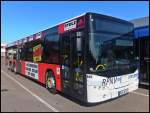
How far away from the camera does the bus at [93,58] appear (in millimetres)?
7992

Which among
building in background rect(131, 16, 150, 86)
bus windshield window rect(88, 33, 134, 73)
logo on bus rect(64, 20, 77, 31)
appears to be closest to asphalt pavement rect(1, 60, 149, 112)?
bus windshield window rect(88, 33, 134, 73)

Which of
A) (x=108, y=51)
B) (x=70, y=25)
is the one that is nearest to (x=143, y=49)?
(x=108, y=51)

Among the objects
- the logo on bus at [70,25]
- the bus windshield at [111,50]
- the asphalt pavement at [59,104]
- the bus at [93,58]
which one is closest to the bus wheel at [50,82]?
the bus at [93,58]

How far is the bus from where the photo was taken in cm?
799

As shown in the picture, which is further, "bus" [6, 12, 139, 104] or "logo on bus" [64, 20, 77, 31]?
"logo on bus" [64, 20, 77, 31]

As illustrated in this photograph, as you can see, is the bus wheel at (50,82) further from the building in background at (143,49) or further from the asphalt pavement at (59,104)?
the building in background at (143,49)

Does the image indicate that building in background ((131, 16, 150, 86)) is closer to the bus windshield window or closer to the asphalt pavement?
the asphalt pavement

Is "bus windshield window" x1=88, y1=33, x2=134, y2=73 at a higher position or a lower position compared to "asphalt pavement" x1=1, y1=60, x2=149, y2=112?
higher

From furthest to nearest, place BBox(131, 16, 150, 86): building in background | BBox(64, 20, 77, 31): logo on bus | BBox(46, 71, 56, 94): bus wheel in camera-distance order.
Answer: BBox(131, 16, 150, 86): building in background < BBox(46, 71, 56, 94): bus wheel < BBox(64, 20, 77, 31): logo on bus

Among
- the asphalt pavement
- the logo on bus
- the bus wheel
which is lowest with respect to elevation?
the asphalt pavement

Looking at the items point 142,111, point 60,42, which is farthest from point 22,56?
point 142,111

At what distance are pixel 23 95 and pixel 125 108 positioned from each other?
174 inches

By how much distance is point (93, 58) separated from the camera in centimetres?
801

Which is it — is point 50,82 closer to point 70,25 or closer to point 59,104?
point 59,104
